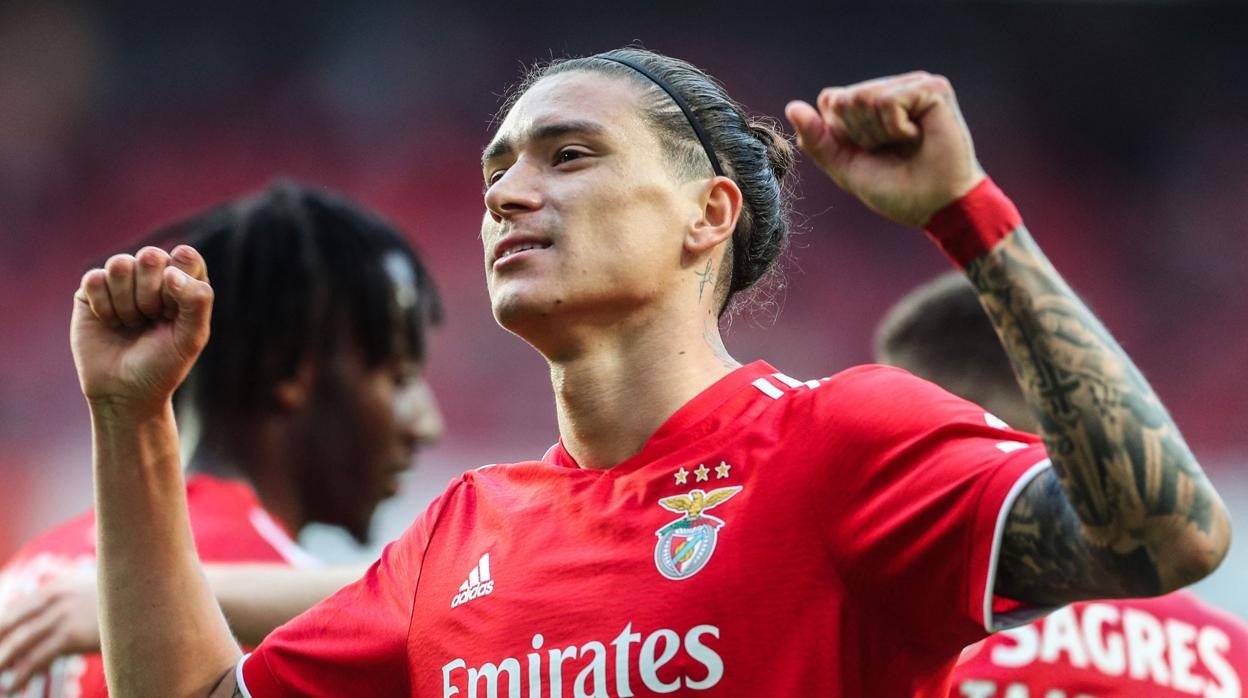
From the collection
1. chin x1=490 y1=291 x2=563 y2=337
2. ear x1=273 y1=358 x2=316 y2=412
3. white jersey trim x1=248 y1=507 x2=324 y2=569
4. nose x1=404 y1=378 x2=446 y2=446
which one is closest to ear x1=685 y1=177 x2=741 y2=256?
chin x1=490 y1=291 x2=563 y2=337

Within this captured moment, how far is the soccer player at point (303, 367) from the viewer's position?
4895mm

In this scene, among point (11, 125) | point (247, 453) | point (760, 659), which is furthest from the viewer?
point (11, 125)

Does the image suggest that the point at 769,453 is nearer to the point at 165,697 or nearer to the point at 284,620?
the point at 165,697

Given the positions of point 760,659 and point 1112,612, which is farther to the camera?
point 1112,612

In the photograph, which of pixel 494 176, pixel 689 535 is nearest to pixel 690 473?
pixel 689 535

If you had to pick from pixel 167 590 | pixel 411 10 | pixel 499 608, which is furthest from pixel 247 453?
pixel 411 10

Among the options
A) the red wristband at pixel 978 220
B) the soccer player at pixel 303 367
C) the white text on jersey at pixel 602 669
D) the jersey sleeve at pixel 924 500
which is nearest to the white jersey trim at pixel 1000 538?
the jersey sleeve at pixel 924 500

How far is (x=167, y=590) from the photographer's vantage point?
295 centimetres

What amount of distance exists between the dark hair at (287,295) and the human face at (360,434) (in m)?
0.08

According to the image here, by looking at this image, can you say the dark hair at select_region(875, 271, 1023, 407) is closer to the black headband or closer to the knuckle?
the black headband

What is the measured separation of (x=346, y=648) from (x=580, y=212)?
0.91m

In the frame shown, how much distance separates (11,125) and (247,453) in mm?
8492

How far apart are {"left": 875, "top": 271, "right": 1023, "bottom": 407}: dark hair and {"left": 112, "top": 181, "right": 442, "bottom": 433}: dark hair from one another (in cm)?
158

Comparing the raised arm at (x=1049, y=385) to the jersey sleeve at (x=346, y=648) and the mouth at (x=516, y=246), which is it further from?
the jersey sleeve at (x=346, y=648)
